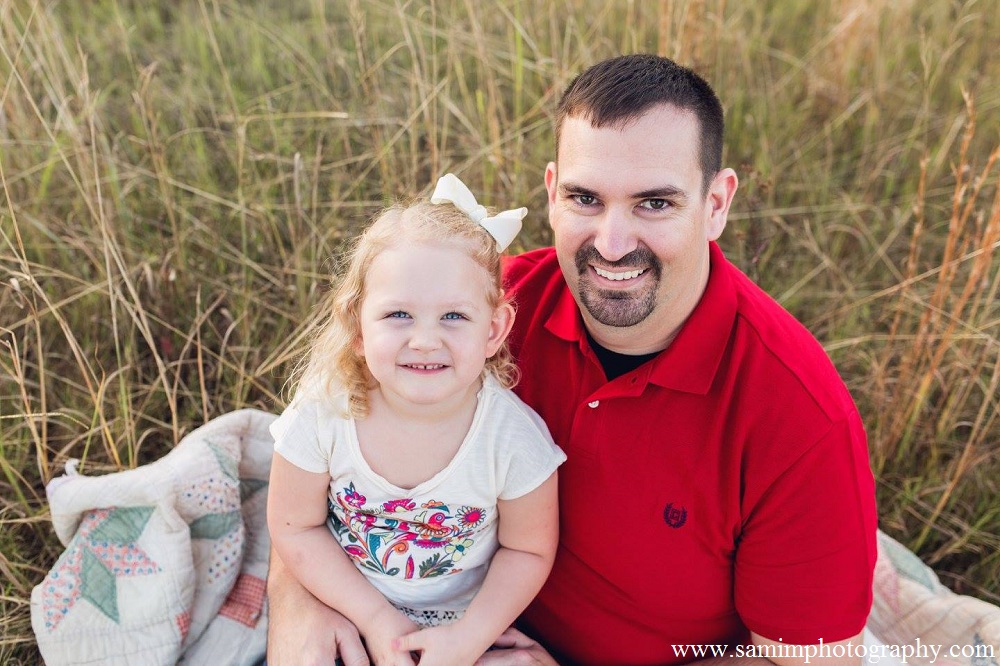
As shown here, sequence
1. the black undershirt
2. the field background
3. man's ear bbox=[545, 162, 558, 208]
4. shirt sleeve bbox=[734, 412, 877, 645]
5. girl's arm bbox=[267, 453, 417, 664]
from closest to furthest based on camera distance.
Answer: shirt sleeve bbox=[734, 412, 877, 645], girl's arm bbox=[267, 453, 417, 664], the black undershirt, man's ear bbox=[545, 162, 558, 208], the field background

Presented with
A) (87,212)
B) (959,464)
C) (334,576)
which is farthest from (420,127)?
(959,464)

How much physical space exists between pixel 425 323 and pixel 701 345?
643mm

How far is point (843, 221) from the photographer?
3.94 m

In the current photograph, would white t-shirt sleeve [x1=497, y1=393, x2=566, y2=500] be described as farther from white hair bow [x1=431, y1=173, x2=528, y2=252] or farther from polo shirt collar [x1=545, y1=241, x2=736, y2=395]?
white hair bow [x1=431, y1=173, x2=528, y2=252]

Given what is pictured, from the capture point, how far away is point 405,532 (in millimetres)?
2133

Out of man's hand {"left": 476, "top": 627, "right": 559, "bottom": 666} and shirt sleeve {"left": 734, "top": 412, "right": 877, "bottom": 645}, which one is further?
man's hand {"left": 476, "top": 627, "right": 559, "bottom": 666}

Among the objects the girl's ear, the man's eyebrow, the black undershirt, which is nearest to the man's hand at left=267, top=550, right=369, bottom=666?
the girl's ear

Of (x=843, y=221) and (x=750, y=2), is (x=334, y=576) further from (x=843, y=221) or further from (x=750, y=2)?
(x=750, y=2)

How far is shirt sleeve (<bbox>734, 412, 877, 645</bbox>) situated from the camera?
1.90 meters

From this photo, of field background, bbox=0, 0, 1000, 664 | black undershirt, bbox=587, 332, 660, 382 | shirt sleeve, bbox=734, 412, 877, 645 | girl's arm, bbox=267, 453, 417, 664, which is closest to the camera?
shirt sleeve, bbox=734, 412, 877, 645

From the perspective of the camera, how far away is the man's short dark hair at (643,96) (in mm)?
2010

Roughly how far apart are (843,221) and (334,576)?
287 cm

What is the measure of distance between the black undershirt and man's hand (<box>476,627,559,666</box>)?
2.30 feet

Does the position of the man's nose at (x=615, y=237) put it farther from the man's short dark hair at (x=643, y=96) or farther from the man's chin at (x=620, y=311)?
the man's short dark hair at (x=643, y=96)
